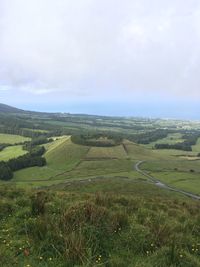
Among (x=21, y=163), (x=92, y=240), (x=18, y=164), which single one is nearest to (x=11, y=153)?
(x=21, y=163)

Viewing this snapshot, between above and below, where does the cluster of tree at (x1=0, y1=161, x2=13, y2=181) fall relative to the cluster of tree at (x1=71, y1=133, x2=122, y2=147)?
below

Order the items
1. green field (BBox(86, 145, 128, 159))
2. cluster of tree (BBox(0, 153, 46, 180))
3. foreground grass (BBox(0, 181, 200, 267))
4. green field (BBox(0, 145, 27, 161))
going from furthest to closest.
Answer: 1. green field (BBox(86, 145, 128, 159))
2. green field (BBox(0, 145, 27, 161))
3. cluster of tree (BBox(0, 153, 46, 180))
4. foreground grass (BBox(0, 181, 200, 267))

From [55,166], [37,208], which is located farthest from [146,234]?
[55,166]

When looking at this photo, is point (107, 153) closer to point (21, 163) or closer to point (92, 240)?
point (21, 163)

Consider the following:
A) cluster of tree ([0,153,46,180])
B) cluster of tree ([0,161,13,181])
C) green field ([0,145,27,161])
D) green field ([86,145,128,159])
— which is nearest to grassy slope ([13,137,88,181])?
cluster of tree ([0,161,13,181])

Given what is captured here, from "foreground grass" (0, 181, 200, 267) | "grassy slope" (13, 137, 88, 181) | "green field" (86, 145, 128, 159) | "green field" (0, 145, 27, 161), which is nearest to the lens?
"foreground grass" (0, 181, 200, 267)

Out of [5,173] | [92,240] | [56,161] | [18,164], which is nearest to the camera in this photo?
[92,240]

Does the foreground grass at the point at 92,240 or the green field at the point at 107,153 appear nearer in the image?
the foreground grass at the point at 92,240

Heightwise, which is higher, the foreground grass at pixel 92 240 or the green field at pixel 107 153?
the foreground grass at pixel 92 240

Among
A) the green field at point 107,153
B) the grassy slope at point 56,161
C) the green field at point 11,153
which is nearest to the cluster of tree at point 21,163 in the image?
the grassy slope at point 56,161

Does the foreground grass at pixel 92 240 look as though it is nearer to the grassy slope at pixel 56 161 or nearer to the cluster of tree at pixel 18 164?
the grassy slope at pixel 56 161

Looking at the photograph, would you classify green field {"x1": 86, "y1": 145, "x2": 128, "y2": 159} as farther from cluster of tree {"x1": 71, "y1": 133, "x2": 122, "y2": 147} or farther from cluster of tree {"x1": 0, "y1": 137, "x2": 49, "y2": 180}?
cluster of tree {"x1": 0, "y1": 137, "x2": 49, "y2": 180}

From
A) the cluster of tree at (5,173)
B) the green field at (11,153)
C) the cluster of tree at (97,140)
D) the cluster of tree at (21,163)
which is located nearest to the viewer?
the cluster of tree at (5,173)

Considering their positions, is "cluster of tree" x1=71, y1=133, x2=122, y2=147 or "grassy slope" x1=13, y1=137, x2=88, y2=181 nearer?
"grassy slope" x1=13, y1=137, x2=88, y2=181
